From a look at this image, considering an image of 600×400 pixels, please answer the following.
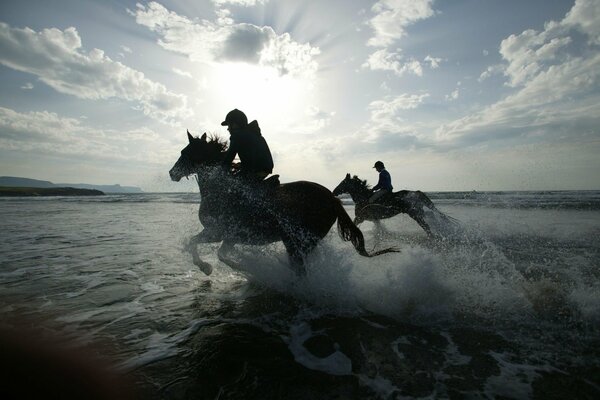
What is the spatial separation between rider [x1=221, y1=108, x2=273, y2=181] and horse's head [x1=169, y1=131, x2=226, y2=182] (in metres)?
0.65

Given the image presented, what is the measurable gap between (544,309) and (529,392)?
6.26 feet

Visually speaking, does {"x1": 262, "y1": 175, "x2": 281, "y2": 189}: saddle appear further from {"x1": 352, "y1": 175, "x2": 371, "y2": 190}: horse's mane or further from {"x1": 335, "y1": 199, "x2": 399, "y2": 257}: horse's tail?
{"x1": 352, "y1": 175, "x2": 371, "y2": 190}: horse's mane

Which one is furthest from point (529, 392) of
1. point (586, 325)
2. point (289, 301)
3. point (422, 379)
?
point (289, 301)

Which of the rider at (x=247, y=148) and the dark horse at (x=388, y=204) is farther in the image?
the dark horse at (x=388, y=204)

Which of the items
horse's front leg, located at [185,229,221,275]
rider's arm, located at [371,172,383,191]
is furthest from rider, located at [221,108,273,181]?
rider's arm, located at [371,172,383,191]

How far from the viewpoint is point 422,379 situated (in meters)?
2.80

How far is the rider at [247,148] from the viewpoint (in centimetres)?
527

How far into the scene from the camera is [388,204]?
1073cm

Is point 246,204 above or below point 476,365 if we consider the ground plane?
above

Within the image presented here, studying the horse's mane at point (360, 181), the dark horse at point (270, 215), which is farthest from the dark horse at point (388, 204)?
the dark horse at point (270, 215)

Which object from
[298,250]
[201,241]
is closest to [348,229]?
[298,250]

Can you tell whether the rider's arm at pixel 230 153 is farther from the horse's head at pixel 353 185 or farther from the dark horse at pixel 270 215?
the horse's head at pixel 353 185

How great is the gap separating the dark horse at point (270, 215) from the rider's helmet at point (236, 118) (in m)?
0.81

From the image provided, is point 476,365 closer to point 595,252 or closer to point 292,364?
point 292,364
